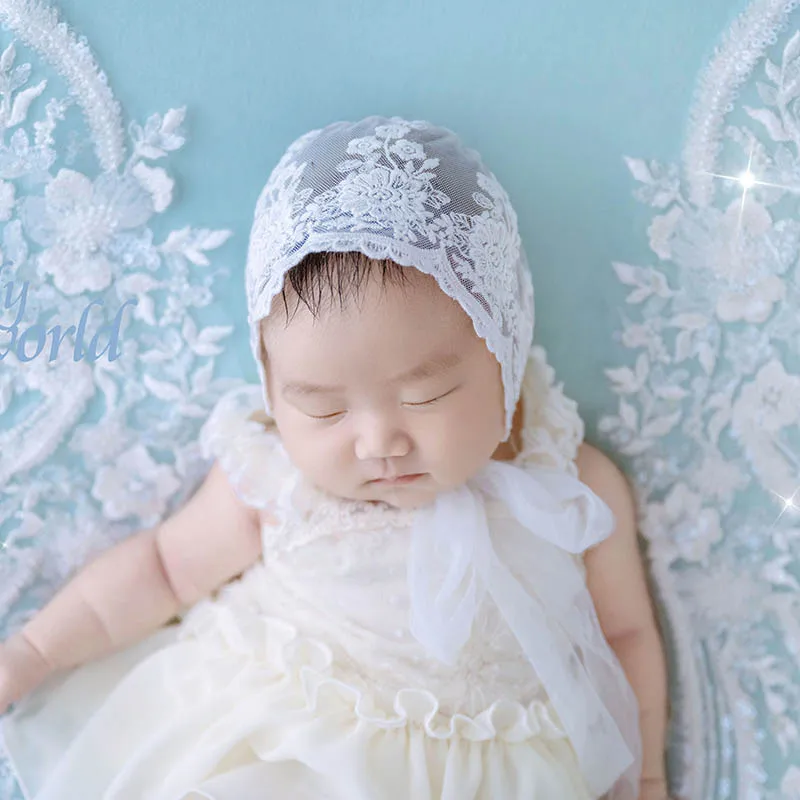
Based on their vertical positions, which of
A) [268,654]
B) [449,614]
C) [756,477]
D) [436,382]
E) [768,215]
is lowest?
[268,654]

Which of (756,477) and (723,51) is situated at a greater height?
(723,51)

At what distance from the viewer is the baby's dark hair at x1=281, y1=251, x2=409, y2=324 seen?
119 cm

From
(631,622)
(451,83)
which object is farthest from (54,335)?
(631,622)

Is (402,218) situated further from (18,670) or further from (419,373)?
(18,670)

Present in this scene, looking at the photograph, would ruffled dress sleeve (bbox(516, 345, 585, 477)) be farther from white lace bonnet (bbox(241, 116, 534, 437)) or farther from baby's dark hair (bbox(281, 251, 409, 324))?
baby's dark hair (bbox(281, 251, 409, 324))

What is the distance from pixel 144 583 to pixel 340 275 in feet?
2.13

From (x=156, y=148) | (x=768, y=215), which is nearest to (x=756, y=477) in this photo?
(x=768, y=215)

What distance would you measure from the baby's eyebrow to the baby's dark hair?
3.9 inches

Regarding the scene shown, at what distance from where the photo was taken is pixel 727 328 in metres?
1.53

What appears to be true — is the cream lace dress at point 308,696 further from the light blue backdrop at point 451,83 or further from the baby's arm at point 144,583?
the light blue backdrop at point 451,83

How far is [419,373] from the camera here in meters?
1.21

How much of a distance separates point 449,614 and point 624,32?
3.14 feet

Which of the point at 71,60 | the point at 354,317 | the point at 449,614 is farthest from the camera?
the point at 71,60

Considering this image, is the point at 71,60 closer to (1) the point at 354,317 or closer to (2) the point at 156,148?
(2) the point at 156,148
